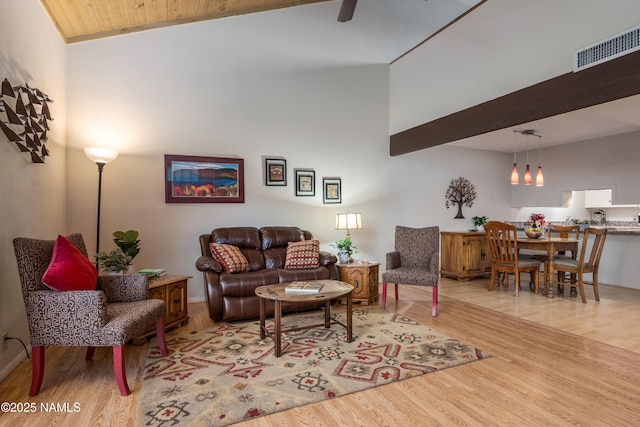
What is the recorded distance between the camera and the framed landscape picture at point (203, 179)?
171 inches

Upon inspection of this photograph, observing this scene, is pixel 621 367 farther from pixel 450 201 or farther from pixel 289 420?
pixel 450 201

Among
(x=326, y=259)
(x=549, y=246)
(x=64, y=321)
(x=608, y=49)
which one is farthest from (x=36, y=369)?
(x=549, y=246)

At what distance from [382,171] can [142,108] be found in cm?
358

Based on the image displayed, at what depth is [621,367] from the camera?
96.9 inches

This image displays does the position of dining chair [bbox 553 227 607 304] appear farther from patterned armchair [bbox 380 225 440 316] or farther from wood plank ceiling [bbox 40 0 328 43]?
wood plank ceiling [bbox 40 0 328 43]

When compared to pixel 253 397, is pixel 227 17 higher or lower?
higher

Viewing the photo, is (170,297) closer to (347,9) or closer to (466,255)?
(347,9)

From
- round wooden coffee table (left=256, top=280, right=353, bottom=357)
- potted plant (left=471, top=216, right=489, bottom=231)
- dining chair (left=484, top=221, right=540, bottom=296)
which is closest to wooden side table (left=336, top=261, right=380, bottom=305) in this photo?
round wooden coffee table (left=256, top=280, right=353, bottom=357)

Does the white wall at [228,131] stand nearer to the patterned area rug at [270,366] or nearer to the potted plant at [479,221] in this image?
the potted plant at [479,221]

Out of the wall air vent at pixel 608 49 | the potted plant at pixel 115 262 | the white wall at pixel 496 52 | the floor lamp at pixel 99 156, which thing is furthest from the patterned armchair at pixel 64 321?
the white wall at pixel 496 52

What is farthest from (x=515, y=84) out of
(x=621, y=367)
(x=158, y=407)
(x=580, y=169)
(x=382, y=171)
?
(x=158, y=407)

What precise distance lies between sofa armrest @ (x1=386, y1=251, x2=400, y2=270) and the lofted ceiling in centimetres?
251

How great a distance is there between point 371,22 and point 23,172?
4.97m

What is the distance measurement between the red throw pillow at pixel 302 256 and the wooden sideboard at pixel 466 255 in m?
2.75
